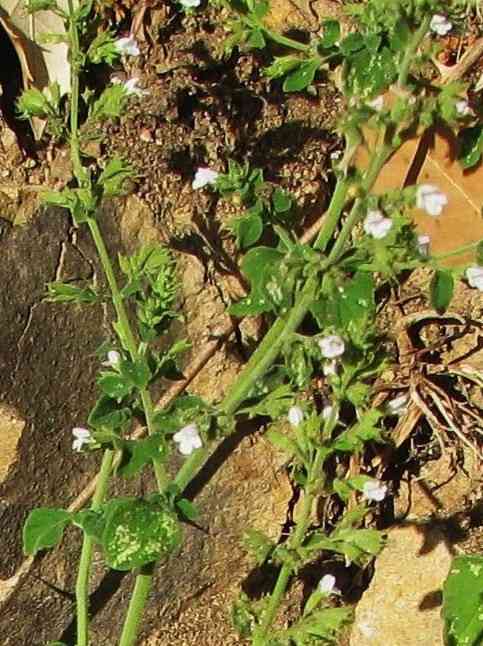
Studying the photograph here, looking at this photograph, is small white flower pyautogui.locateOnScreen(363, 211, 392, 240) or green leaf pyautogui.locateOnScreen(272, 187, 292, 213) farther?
green leaf pyautogui.locateOnScreen(272, 187, 292, 213)

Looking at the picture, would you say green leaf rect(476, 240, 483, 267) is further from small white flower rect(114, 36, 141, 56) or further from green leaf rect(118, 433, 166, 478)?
small white flower rect(114, 36, 141, 56)

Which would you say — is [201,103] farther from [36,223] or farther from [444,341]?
[444,341]

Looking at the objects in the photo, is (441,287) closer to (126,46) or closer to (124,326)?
(124,326)

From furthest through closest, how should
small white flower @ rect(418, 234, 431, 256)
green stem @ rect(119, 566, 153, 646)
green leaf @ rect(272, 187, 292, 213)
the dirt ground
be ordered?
the dirt ground
green stem @ rect(119, 566, 153, 646)
green leaf @ rect(272, 187, 292, 213)
small white flower @ rect(418, 234, 431, 256)

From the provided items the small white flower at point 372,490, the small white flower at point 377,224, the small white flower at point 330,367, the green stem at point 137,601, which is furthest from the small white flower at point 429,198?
the green stem at point 137,601

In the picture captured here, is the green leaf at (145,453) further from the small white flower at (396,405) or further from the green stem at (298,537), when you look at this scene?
the small white flower at (396,405)

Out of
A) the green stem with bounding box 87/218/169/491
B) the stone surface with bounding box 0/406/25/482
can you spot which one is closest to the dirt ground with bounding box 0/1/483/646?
the stone surface with bounding box 0/406/25/482

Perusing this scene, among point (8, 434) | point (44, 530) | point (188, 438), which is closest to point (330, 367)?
point (188, 438)
